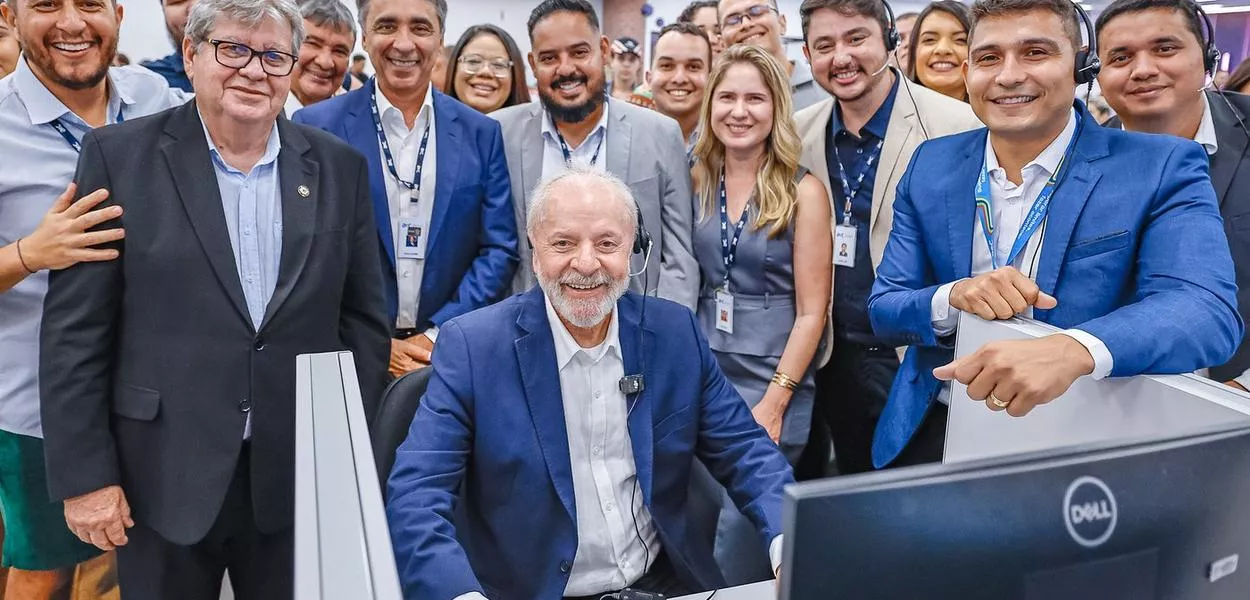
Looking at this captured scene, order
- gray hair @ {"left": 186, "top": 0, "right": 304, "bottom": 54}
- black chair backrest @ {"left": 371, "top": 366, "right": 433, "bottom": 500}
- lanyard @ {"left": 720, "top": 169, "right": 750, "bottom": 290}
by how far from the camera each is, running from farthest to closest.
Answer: lanyard @ {"left": 720, "top": 169, "right": 750, "bottom": 290}
gray hair @ {"left": 186, "top": 0, "right": 304, "bottom": 54}
black chair backrest @ {"left": 371, "top": 366, "right": 433, "bottom": 500}

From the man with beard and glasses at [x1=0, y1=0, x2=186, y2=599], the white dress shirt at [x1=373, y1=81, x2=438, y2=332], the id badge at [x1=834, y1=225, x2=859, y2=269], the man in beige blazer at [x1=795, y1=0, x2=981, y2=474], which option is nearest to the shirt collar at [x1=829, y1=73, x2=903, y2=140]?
the man in beige blazer at [x1=795, y1=0, x2=981, y2=474]

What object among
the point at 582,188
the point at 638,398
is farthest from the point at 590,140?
the point at 638,398

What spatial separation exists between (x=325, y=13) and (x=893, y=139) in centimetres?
199

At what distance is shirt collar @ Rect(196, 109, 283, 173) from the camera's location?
1.89 meters

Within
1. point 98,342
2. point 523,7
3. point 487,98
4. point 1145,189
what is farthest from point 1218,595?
point 523,7

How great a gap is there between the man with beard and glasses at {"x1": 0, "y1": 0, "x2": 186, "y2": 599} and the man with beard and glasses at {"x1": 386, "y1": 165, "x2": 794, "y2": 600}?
1003 mm

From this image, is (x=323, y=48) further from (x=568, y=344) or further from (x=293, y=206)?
(x=568, y=344)

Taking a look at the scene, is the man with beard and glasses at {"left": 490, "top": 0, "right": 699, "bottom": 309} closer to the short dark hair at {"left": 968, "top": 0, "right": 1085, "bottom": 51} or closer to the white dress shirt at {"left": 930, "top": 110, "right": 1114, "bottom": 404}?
the white dress shirt at {"left": 930, "top": 110, "right": 1114, "bottom": 404}

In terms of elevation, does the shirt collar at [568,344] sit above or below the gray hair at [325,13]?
below

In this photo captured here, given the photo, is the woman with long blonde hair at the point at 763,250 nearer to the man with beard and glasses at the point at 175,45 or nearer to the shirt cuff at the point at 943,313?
the shirt cuff at the point at 943,313

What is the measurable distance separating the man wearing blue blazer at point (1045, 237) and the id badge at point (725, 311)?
0.81 m

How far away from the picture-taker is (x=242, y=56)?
186 cm

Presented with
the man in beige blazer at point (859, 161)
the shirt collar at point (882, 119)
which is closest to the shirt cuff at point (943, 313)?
the man in beige blazer at point (859, 161)

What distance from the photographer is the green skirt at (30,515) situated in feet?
6.97
